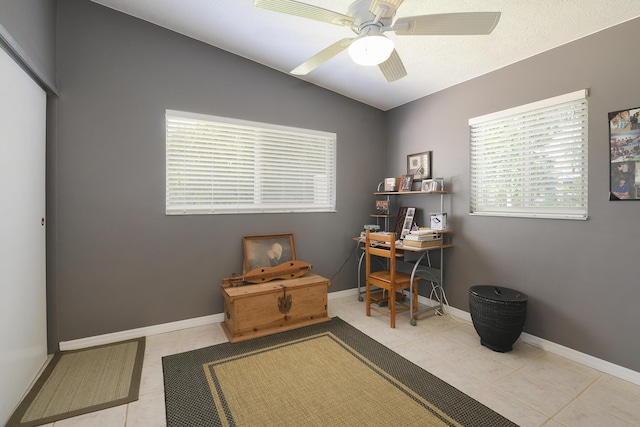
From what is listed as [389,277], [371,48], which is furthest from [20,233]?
[389,277]

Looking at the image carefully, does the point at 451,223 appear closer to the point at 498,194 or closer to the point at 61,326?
the point at 498,194

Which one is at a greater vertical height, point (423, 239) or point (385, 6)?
point (385, 6)

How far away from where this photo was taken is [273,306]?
288cm

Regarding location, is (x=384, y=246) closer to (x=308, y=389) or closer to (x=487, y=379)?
(x=487, y=379)

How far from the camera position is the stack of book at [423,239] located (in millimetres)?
3084

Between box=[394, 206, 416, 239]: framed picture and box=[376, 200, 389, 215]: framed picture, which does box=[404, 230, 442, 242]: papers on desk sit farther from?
box=[376, 200, 389, 215]: framed picture

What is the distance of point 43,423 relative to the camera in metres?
1.69

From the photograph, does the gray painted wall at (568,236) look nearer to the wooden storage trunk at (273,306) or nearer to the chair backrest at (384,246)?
the chair backrest at (384,246)

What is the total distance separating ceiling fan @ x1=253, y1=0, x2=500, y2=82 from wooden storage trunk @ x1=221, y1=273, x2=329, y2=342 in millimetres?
2149

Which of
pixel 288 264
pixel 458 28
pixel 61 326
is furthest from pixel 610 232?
pixel 61 326

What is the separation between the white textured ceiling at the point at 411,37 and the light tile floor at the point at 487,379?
95.5 inches

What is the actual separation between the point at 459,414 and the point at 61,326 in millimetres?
3124

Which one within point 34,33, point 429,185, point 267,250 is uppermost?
point 34,33

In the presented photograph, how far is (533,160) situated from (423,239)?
1.21 m
